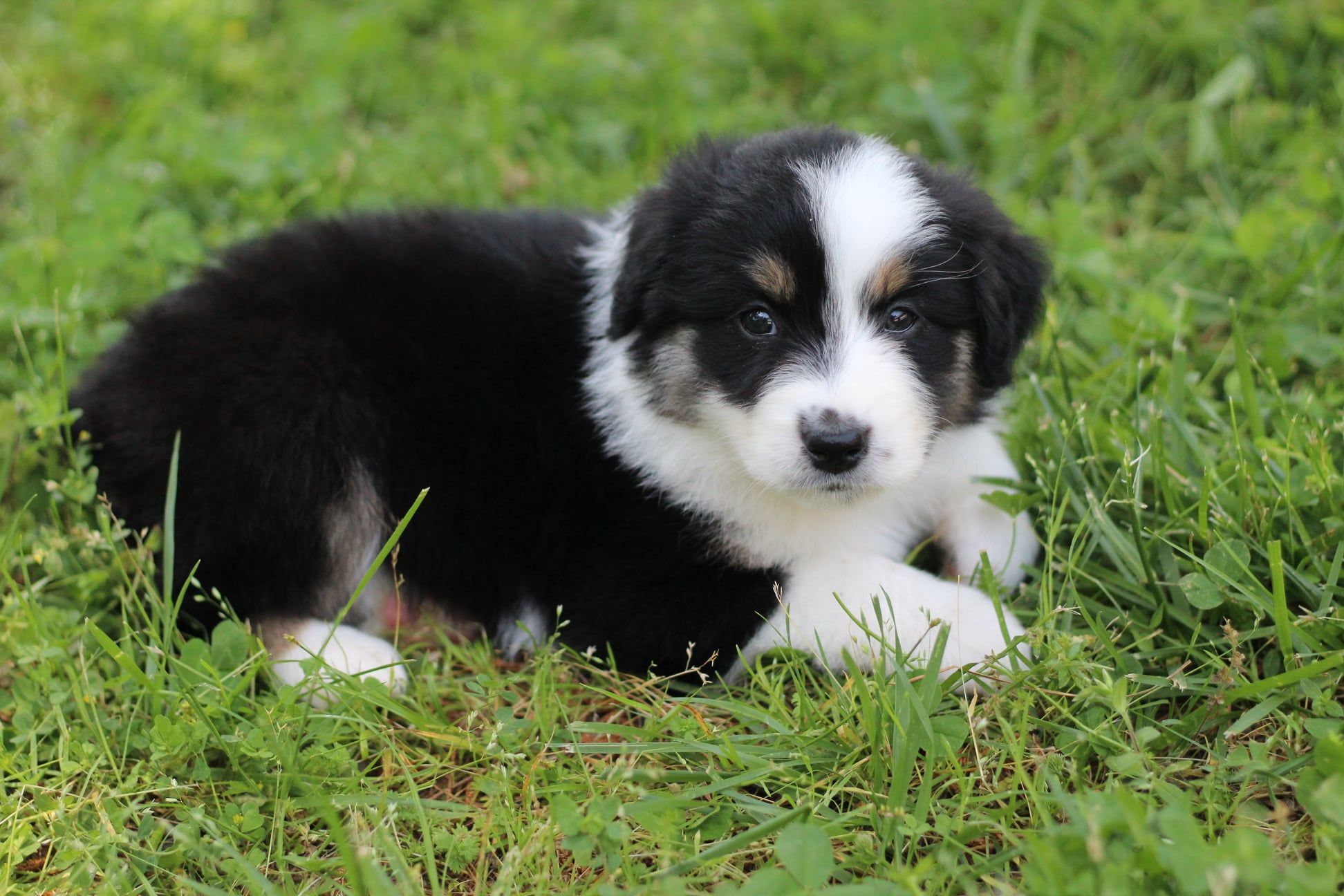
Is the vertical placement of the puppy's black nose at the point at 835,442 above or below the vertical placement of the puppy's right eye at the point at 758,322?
below

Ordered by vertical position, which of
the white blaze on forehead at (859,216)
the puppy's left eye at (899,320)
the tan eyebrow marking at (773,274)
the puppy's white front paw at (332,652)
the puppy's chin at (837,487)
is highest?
the white blaze on forehead at (859,216)

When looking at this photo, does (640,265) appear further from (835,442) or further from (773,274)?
(835,442)

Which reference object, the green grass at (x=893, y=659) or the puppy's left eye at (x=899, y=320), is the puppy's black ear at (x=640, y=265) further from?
the green grass at (x=893, y=659)

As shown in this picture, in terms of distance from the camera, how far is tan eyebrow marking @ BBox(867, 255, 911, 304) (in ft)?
8.35

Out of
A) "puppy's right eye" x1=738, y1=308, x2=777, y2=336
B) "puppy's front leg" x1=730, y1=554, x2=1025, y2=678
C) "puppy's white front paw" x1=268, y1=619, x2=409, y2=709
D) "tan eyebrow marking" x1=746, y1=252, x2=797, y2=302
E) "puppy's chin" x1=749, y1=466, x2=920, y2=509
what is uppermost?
"tan eyebrow marking" x1=746, y1=252, x2=797, y2=302

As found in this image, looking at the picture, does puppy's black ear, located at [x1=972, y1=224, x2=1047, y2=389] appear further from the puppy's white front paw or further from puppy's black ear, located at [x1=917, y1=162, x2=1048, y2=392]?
the puppy's white front paw

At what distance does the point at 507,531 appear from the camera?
303cm

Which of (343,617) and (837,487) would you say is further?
(343,617)

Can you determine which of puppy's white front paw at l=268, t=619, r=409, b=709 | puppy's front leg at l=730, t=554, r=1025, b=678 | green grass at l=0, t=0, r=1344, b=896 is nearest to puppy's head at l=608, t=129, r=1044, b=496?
puppy's front leg at l=730, t=554, r=1025, b=678

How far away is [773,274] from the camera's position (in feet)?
8.36

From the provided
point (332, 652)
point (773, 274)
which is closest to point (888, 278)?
point (773, 274)

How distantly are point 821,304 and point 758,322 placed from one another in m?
0.15

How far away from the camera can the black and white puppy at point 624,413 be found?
257 centimetres

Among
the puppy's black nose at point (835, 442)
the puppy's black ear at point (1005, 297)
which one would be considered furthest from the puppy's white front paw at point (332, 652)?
the puppy's black ear at point (1005, 297)
